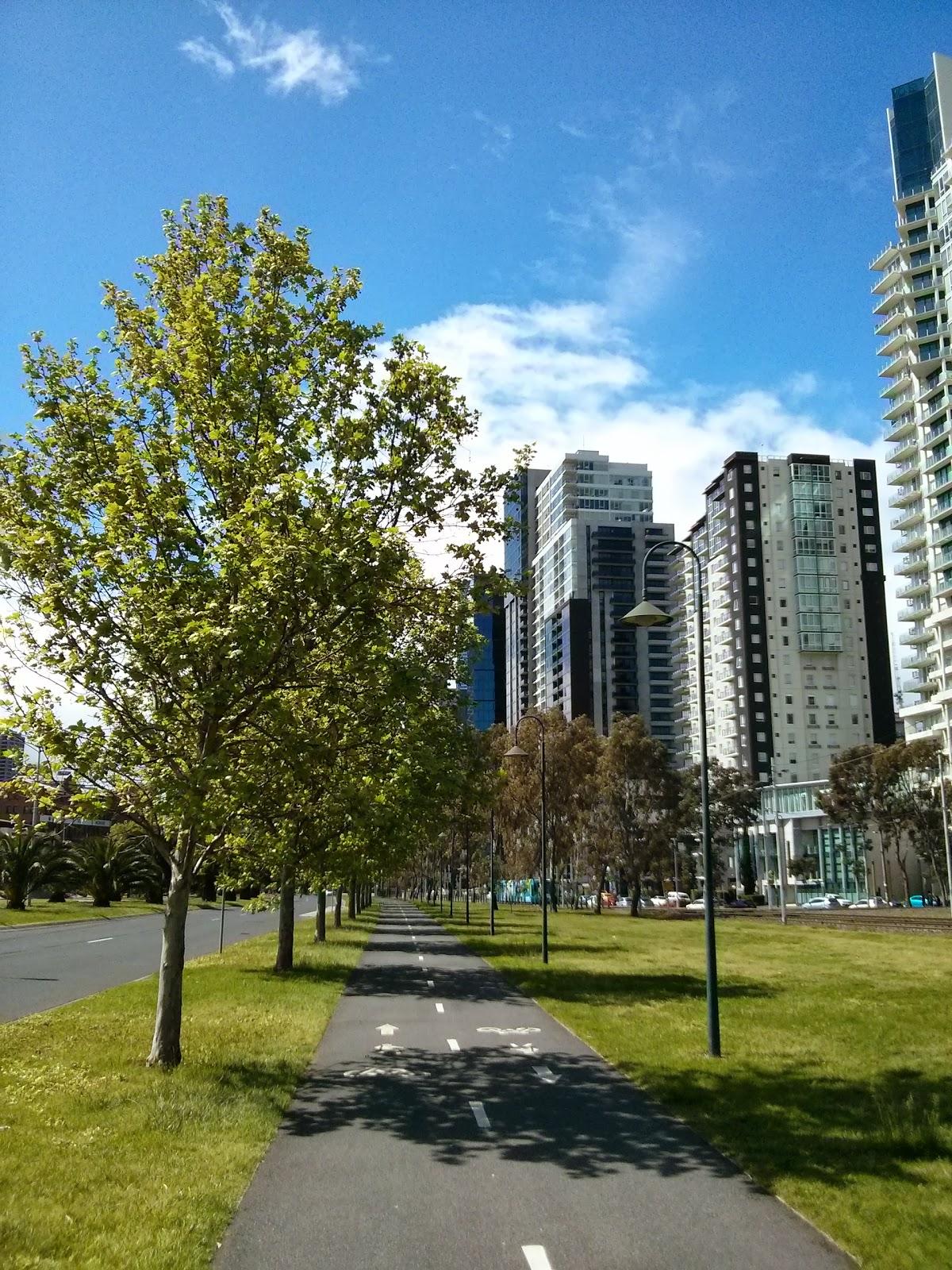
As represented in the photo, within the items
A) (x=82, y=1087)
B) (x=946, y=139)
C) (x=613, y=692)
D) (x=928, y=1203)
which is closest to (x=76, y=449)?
(x=82, y=1087)

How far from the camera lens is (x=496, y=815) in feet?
218

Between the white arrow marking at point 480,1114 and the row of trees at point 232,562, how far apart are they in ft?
12.4

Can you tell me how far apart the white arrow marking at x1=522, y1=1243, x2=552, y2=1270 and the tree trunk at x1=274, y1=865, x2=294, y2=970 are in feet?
62.0

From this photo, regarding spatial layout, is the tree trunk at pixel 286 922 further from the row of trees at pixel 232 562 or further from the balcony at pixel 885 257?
the balcony at pixel 885 257

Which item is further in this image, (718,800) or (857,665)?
(857,665)

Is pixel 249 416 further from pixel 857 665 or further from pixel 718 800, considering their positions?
pixel 857 665

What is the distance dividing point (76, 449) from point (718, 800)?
9945 centimetres

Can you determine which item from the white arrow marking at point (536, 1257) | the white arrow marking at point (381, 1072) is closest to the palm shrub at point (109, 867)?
the white arrow marking at point (381, 1072)

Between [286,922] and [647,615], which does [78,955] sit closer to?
[286,922]

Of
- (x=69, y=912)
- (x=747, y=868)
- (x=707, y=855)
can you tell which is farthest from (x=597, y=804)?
(x=707, y=855)

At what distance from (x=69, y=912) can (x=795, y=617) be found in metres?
111

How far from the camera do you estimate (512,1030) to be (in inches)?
668

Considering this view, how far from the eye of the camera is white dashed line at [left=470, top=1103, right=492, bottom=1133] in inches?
405

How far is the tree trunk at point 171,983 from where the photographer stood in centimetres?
1289
